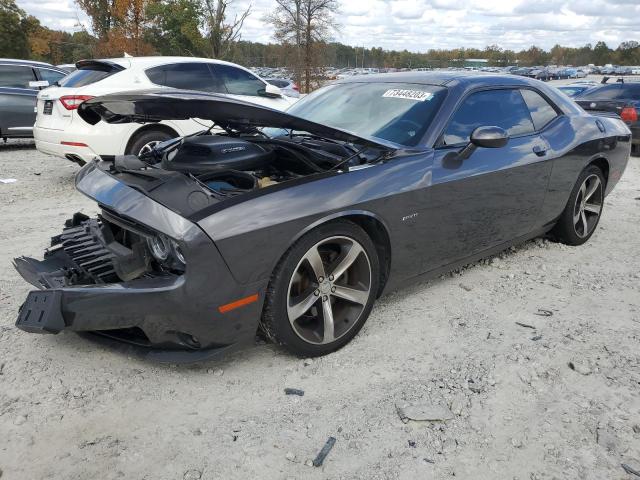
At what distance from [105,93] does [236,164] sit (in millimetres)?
4372

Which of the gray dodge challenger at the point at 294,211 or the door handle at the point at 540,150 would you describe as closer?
the gray dodge challenger at the point at 294,211

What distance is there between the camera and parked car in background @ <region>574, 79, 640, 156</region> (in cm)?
1006

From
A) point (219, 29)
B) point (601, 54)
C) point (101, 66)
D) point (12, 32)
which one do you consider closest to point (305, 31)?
point (219, 29)

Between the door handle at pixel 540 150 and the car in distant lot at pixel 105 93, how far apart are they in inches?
121

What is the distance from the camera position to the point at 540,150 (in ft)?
13.4

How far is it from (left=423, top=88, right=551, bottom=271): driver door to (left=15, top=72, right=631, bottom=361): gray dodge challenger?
0.01 metres

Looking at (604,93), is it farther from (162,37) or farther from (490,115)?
(162,37)

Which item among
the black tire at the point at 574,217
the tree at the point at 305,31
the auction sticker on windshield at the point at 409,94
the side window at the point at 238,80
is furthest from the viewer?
the tree at the point at 305,31

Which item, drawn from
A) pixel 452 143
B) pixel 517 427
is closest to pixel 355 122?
pixel 452 143

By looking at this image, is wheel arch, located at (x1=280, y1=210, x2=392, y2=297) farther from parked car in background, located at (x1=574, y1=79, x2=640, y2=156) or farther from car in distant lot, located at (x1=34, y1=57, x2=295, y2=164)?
parked car in background, located at (x1=574, y1=79, x2=640, y2=156)

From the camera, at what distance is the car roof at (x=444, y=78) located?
12.3 ft

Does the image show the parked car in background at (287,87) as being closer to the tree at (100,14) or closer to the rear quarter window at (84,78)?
the rear quarter window at (84,78)

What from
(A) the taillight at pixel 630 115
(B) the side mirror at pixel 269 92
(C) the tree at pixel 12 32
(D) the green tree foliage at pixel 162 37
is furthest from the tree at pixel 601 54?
(B) the side mirror at pixel 269 92

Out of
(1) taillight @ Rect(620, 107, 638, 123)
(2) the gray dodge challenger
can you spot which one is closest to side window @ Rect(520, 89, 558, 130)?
(2) the gray dodge challenger
